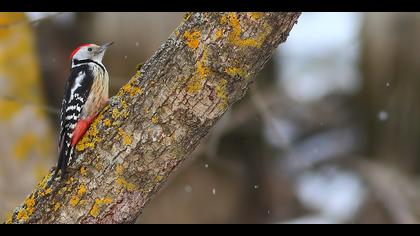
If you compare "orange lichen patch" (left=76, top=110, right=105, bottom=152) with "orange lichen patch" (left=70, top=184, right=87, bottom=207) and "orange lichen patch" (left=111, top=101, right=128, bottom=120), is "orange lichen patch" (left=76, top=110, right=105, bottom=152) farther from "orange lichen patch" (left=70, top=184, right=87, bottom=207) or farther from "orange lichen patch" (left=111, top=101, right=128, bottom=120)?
"orange lichen patch" (left=70, top=184, right=87, bottom=207)

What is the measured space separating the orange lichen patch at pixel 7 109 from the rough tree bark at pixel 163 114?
13.3ft

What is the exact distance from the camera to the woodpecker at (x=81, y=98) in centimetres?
377

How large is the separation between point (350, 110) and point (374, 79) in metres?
0.51

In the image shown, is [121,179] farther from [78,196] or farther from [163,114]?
[163,114]

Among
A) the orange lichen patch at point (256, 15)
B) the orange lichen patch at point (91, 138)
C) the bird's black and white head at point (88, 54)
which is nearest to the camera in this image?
the orange lichen patch at point (256, 15)

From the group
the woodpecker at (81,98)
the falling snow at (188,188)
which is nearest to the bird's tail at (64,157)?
the woodpecker at (81,98)

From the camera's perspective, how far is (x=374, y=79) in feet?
29.3

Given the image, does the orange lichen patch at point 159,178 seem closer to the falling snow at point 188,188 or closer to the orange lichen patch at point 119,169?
the orange lichen patch at point 119,169

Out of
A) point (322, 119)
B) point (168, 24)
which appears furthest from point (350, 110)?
point (168, 24)

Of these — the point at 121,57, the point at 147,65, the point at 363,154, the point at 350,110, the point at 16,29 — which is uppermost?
the point at 147,65

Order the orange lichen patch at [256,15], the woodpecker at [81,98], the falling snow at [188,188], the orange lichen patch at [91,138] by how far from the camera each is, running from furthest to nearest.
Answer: the falling snow at [188,188], the woodpecker at [81,98], the orange lichen patch at [91,138], the orange lichen patch at [256,15]

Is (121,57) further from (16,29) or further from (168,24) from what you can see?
(16,29)

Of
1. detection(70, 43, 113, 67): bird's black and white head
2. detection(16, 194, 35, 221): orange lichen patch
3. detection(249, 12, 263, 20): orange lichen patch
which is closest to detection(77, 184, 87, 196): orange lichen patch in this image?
detection(16, 194, 35, 221): orange lichen patch
